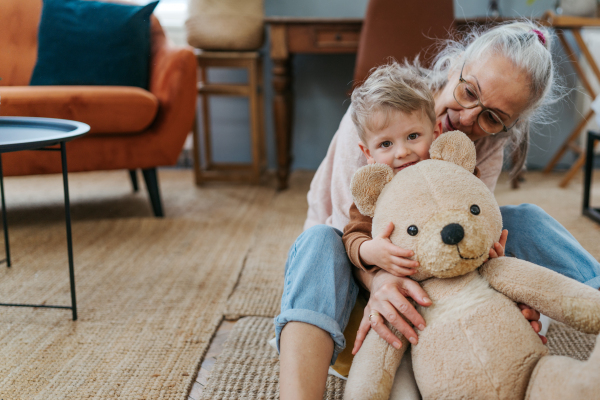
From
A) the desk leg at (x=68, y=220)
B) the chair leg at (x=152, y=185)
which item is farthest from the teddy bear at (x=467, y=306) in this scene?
the chair leg at (x=152, y=185)

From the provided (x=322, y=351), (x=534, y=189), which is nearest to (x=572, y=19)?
(x=534, y=189)

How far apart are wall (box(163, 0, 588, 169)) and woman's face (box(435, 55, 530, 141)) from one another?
1.57 m

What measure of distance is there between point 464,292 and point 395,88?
1.00ft

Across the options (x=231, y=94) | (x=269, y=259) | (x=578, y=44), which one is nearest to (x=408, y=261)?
(x=269, y=259)

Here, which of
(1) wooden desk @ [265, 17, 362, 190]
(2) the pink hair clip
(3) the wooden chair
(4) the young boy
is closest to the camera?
(4) the young boy

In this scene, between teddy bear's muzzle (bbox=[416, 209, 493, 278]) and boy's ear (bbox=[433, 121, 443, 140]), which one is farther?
boy's ear (bbox=[433, 121, 443, 140])

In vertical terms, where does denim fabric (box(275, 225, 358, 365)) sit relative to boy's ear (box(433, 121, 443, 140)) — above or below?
below

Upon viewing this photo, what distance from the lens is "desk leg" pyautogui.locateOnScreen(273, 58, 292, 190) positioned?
1.98m

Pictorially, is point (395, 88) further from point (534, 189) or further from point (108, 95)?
point (534, 189)

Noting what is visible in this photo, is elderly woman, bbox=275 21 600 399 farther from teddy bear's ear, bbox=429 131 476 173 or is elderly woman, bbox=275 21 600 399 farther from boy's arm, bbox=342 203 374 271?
teddy bear's ear, bbox=429 131 476 173

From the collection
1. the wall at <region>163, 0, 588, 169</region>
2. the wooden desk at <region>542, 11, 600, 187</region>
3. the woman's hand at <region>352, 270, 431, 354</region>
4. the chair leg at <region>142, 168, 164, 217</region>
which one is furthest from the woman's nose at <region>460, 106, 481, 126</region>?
the wall at <region>163, 0, 588, 169</region>

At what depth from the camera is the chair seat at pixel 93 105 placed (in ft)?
4.32

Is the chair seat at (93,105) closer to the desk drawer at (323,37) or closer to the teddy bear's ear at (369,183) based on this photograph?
the desk drawer at (323,37)

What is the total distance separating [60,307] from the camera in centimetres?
98
